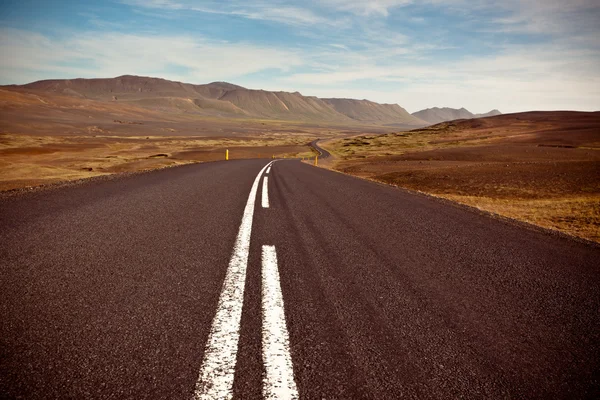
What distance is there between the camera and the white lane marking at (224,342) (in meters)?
1.71

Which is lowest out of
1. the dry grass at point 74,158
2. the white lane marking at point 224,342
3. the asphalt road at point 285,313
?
the dry grass at point 74,158

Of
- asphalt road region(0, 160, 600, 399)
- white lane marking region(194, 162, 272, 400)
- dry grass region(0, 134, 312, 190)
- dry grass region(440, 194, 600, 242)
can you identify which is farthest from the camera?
dry grass region(0, 134, 312, 190)

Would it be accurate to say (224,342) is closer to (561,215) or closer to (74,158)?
(561,215)

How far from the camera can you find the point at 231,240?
4.40 meters

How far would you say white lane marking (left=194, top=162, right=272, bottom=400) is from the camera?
1.71m

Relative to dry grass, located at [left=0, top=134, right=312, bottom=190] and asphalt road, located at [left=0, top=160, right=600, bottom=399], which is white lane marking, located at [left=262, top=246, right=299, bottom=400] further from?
dry grass, located at [left=0, top=134, right=312, bottom=190]

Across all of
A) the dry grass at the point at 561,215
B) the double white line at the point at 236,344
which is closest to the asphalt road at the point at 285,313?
the double white line at the point at 236,344

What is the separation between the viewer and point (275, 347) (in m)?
2.08

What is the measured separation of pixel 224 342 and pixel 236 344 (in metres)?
0.09

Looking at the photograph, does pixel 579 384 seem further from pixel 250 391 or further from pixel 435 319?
pixel 250 391

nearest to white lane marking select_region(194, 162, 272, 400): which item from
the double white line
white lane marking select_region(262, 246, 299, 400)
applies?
the double white line

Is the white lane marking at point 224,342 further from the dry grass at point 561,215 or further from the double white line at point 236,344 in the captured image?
the dry grass at point 561,215

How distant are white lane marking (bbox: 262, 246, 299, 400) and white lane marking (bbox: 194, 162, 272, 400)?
0.64ft

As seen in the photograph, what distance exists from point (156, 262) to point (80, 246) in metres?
1.13
